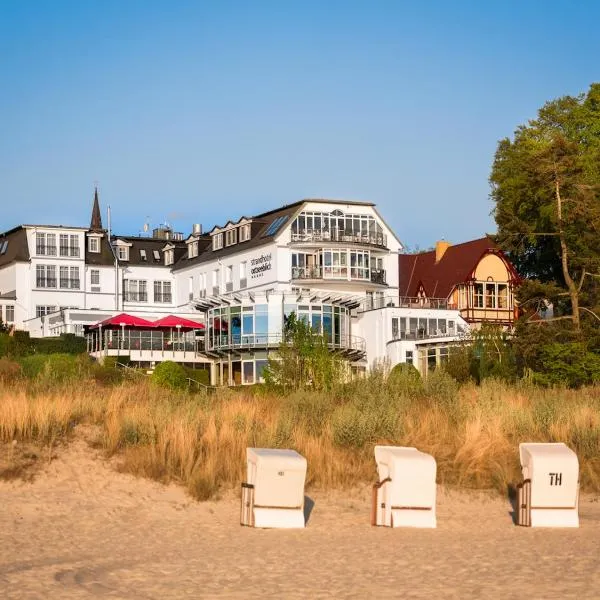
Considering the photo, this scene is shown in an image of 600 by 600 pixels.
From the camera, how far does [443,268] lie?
79.7m

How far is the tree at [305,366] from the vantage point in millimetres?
36906

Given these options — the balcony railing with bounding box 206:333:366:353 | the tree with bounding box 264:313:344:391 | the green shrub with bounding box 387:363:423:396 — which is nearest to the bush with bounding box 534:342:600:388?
the tree with bounding box 264:313:344:391

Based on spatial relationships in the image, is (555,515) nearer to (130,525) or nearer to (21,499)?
Answer: (130,525)

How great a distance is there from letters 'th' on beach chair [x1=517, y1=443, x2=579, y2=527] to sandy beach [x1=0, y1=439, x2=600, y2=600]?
0.35m

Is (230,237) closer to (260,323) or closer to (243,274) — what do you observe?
(243,274)

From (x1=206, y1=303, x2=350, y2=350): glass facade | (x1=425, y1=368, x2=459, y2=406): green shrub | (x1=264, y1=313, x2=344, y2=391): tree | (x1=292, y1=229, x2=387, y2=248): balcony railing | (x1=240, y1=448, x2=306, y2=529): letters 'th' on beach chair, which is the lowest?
(x1=240, y1=448, x2=306, y2=529): letters 'th' on beach chair

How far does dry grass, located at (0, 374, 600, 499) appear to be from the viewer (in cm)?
1998

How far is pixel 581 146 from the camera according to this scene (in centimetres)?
6088

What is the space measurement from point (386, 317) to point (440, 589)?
57289mm

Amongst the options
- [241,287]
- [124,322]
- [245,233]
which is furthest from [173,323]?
[245,233]

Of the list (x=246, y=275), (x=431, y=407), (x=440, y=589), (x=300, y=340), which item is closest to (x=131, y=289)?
(x=246, y=275)

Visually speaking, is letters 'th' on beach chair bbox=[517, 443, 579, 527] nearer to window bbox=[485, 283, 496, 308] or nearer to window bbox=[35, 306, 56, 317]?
window bbox=[485, 283, 496, 308]

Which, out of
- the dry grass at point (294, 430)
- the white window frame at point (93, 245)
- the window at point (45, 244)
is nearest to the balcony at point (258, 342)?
the window at point (45, 244)

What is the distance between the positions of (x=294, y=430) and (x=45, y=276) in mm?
59593
